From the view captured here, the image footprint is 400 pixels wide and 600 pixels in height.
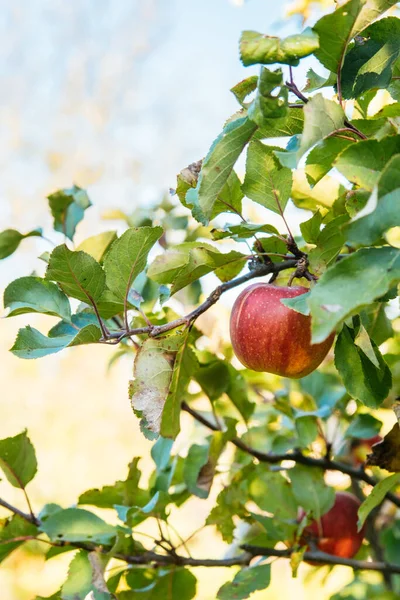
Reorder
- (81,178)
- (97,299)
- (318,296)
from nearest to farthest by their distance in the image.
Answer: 1. (318,296)
2. (97,299)
3. (81,178)

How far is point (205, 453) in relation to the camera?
3.43 feet

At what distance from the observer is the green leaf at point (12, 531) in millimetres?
912

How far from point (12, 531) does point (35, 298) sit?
375mm

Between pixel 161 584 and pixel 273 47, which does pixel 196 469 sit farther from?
pixel 273 47

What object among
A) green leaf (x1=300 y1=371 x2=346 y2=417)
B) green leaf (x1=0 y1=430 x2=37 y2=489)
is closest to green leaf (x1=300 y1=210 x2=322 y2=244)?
green leaf (x1=0 y1=430 x2=37 y2=489)

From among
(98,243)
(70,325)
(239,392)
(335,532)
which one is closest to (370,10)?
(70,325)

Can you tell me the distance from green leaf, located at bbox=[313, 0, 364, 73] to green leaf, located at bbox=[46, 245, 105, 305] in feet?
0.97

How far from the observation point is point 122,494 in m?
1.01

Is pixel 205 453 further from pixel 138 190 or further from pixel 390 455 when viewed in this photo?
pixel 138 190

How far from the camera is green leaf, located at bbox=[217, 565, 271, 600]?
88cm

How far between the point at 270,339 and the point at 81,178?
8889mm

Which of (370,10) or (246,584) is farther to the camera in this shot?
(246,584)

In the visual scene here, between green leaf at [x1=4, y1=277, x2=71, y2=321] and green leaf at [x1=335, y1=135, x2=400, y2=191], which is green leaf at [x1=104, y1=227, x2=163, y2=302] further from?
green leaf at [x1=335, y1=135, x2=400, y2=191]

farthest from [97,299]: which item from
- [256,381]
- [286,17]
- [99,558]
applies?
[286,17]
